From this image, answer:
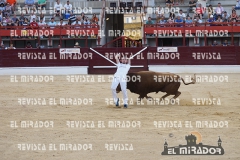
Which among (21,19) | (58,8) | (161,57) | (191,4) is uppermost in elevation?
(191,4)

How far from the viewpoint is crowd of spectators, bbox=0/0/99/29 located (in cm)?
2722

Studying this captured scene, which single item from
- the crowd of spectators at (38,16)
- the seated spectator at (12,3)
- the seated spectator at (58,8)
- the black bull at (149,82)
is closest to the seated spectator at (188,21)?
the crowd of spectators at (38,16)

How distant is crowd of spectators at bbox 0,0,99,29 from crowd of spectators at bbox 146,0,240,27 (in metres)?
3.29

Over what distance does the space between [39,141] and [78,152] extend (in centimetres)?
116

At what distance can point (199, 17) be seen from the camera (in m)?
27.3

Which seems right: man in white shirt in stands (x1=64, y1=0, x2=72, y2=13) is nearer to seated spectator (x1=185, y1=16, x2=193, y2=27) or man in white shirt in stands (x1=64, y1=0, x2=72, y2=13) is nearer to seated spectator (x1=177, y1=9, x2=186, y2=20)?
seated spectator (x1=177, y1=9, x2=186, y2=20)

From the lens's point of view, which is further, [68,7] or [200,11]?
[68,7]

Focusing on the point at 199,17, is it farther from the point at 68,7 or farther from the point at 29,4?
the point at 29,4

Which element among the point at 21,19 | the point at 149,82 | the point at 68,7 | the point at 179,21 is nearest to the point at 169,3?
the point at 179,21

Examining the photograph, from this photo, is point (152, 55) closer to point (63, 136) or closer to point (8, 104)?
point (8, 104)

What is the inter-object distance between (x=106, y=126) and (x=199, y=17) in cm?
1688

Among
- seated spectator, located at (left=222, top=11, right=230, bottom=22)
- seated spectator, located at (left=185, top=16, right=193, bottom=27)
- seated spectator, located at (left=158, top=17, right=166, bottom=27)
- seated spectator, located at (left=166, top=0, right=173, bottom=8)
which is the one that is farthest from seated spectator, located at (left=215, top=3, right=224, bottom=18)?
seated spectator, located at (left=158, top=17, right=166, bottom=27)

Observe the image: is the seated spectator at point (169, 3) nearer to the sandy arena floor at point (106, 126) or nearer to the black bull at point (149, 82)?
the sandy arena floor at point (106, 126)

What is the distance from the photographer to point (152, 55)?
24906 millimetres
